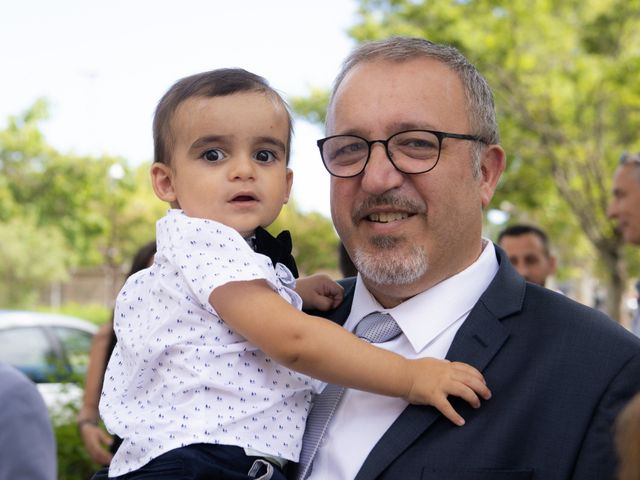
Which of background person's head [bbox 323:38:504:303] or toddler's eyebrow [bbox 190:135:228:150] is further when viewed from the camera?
background person's head [bbox 323:38:504:303]

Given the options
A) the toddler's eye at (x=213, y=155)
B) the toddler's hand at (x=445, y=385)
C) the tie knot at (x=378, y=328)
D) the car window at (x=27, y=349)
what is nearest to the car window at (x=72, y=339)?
the car window at (x=27, y=349)

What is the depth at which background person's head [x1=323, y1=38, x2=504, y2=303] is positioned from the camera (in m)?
2.77

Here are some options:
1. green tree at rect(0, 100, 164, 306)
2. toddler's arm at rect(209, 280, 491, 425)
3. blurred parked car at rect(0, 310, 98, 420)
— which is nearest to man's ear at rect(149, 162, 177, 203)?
toddler's arm at rect(209, 280, 491, 425)

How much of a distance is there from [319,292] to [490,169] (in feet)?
2.33

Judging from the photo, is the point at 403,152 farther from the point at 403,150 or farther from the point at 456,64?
the point at 456,64

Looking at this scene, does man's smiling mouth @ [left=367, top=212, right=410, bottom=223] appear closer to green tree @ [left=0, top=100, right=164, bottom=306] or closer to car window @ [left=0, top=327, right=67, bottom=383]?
car window @ [left=0, top=327, right=67, bottom=383]

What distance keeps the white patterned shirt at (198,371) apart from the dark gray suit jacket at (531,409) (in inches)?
12.0

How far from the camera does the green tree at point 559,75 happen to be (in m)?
14.9

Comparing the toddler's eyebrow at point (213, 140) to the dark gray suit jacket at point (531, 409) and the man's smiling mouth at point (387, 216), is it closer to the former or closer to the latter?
the man's smiling mouth at point (387, 216)

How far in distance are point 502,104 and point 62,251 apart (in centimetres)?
2606

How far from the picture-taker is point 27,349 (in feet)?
30.7

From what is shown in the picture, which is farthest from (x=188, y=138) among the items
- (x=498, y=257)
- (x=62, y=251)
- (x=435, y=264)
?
(x=62, y=251)

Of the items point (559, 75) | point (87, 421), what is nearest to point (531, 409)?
point (87, 421)

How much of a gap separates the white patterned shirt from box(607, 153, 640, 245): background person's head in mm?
4834
